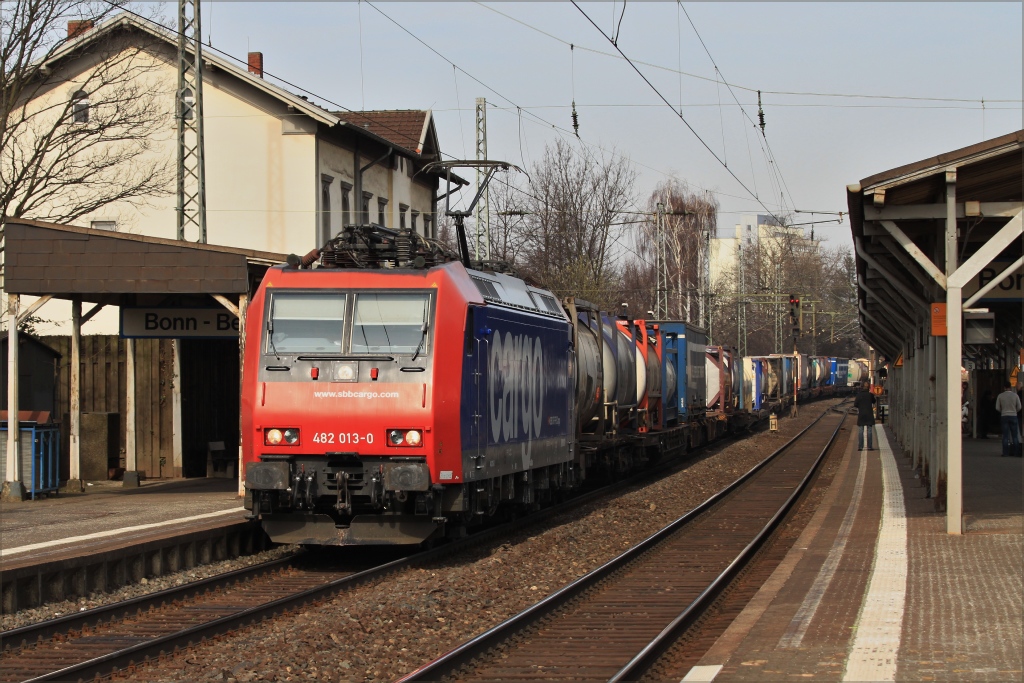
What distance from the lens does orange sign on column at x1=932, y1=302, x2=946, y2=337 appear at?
13.6 metres

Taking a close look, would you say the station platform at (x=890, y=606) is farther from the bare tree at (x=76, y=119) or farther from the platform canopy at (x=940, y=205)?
the bare tree at (x=76, y=119)

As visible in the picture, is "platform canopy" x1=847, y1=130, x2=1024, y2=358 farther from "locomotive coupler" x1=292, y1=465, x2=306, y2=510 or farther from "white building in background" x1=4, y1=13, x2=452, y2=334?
"white building in background" x1=4, y1=13, x2=452, y2=334

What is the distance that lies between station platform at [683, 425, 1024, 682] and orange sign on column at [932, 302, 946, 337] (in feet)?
7.28

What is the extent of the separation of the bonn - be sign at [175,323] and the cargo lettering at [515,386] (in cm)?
640

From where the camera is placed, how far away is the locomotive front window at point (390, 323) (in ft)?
39.8

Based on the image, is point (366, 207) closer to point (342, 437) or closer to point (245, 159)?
point (245, 159)

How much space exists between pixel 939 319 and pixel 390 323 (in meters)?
6.20

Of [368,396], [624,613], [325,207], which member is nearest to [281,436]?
[368,396]

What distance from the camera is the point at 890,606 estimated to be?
924 cm

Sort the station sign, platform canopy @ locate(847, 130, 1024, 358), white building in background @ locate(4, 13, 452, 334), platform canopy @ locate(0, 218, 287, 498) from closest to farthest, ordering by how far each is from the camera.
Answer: platform canopy @ locate(847, 130, 1024, 358), the station sign, platform canopy @ locate(0, 218, 287, 498), white building in background @ locate(4, 13, 452, 334)

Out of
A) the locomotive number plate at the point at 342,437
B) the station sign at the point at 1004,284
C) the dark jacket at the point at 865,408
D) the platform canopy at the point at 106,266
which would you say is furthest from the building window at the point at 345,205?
the locomotive number plate at the point at 342,437

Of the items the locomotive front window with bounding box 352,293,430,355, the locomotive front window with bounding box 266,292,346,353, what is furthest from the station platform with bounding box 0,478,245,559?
the locomotive front window with bounding box 352,293,430,355

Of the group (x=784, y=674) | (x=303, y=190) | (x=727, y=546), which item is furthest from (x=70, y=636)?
(x=303, y=190)

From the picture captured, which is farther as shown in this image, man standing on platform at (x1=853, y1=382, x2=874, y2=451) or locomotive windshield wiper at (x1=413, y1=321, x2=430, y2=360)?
man standing on platform at (x1=853, y1=382, x2=874, y2=451)
